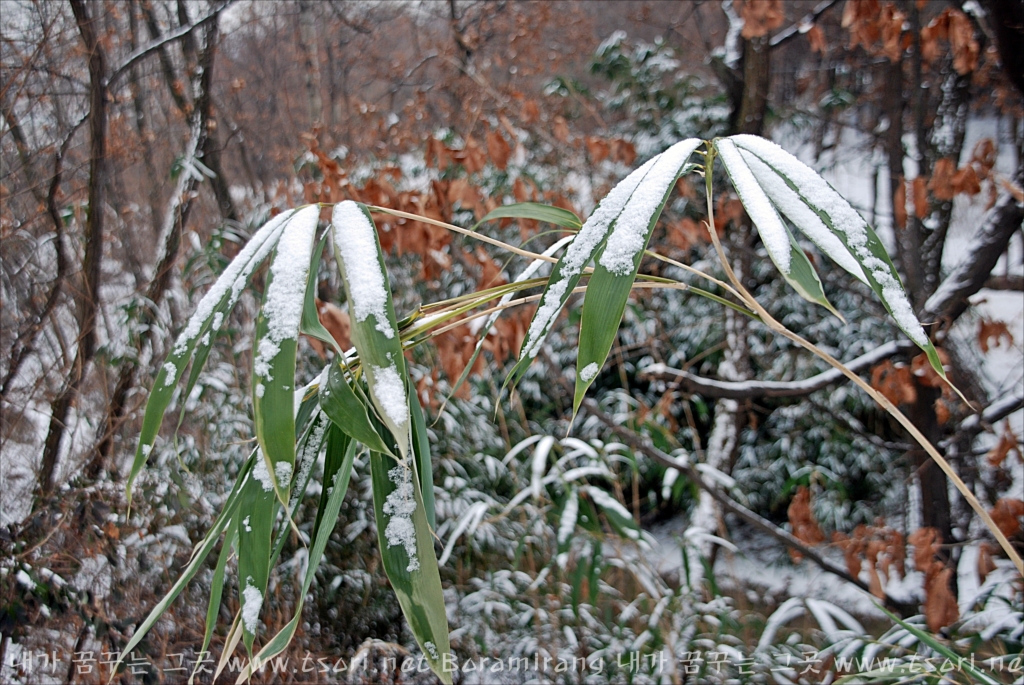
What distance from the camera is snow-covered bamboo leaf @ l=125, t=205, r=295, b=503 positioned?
404 mm

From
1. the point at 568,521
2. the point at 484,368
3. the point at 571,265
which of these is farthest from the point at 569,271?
the point at 484,368

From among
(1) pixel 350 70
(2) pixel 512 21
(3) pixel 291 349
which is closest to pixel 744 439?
(2) pixel 512 21

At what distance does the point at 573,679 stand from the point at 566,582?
12.1 inches

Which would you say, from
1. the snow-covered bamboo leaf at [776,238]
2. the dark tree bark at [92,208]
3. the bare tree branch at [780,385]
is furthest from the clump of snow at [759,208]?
the dark tree bark at [92,208]

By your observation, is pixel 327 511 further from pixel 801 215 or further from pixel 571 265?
pixel 801 215

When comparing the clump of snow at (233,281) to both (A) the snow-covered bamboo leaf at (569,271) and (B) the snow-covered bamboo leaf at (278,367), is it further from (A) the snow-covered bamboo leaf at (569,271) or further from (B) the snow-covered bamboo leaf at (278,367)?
(A) the snow-covered bamboo leaf at (569,271)

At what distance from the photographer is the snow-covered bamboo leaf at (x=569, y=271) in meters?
0.37

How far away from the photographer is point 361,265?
380 mm

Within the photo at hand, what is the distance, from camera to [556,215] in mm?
589

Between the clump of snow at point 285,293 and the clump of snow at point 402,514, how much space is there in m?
0.10

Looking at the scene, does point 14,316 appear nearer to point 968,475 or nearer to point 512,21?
point 968,475

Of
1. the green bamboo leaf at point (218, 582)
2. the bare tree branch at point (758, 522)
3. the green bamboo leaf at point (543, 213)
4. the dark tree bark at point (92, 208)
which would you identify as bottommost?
the bare tree branch at point (758, 522)

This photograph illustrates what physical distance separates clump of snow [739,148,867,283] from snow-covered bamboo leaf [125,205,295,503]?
311 mm

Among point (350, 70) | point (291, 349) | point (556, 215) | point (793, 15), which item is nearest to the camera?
point (291, 349)
